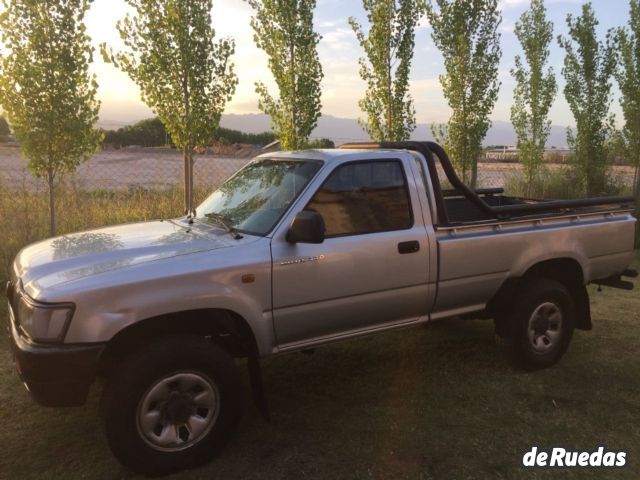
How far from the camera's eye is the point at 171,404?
3.23 metres

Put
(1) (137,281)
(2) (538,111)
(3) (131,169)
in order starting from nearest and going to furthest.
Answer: (1) (137,281)
(2) (538,111)
(3) (131,169)

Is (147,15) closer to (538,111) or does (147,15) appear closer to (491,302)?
(491,302)

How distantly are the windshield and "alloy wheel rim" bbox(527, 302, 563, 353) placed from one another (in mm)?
2397

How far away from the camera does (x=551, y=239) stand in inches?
185

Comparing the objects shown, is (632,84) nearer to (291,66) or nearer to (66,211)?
(291,66)

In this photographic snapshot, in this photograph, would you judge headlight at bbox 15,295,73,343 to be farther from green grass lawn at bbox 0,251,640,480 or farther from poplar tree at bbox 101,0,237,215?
poplar tree at bbox 101,0,237,215

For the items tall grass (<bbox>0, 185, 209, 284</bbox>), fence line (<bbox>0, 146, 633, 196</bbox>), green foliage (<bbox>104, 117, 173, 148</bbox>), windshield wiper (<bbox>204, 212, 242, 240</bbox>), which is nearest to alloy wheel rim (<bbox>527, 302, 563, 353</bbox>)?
windshield wiper (<bbox>204, 212, 242, 240</bbox>)

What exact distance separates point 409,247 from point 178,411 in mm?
1947

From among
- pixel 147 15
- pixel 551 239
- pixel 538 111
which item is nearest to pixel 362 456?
pixel 551 239

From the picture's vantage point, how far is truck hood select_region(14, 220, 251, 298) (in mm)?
3207

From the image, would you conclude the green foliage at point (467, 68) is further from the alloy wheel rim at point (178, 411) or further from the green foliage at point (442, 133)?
the alloy wheel rim at point (178, 411)

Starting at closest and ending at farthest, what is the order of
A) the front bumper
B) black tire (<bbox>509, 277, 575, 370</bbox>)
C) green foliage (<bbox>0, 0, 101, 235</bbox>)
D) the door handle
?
the front bumper < the door handle < black tire (<bbox>509, 277, 575, 370</bbox>) < green foliage (<bbox>0, 0, 101, 235</bbox>)

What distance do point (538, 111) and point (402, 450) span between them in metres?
13.7
